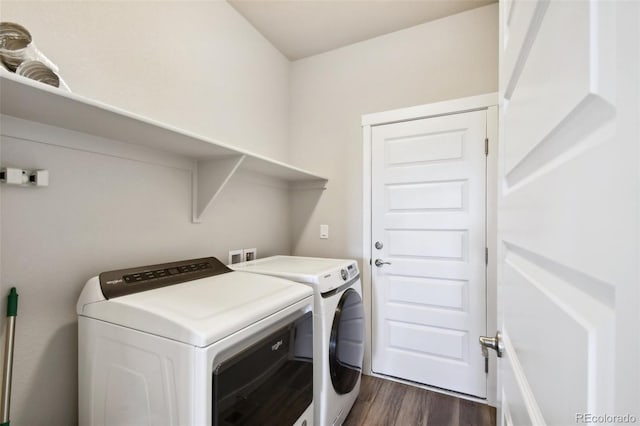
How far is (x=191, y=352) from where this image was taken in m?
0.76

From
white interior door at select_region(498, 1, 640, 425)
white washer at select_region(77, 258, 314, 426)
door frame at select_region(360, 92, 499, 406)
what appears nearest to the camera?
white interior door at select_region(498, 1, 640, 425)

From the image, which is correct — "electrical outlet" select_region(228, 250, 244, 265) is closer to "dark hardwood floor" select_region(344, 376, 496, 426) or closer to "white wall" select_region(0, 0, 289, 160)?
"white wall" select_region(0, 0, 289, 160)

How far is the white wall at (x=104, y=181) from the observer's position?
100 cm

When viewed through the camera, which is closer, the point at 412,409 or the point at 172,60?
the point at 172,60

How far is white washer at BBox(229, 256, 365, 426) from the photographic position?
138 cm

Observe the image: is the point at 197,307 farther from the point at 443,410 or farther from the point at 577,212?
the point at 443,410

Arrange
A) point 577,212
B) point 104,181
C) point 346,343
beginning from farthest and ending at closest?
point 346,343 → point 104,181 → point 577,212

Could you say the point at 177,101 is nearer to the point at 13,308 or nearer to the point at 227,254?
the point at 227,254

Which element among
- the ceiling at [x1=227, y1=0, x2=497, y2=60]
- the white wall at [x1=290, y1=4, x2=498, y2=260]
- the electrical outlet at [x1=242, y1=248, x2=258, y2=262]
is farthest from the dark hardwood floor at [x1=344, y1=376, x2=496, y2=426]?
the ceiling at [x1=227, y1=0, x2=497, y2=60]

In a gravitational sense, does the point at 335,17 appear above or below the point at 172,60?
above

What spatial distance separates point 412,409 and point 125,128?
2314 mm

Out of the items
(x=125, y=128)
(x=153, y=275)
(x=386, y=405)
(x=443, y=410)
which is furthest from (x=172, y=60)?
(x=443, y=410)

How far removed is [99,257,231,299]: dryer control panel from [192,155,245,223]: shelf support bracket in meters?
0.33

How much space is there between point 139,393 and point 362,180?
1.94 m
